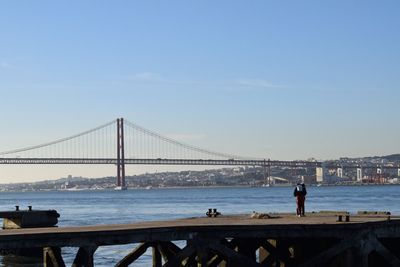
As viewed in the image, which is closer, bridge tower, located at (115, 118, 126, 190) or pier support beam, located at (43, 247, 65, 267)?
pier support beam, located at (43, 247, 65, 267)

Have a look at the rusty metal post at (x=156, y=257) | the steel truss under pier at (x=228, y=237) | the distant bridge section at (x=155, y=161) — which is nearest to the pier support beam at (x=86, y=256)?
the steel truss under pier at (x=228, y=237)

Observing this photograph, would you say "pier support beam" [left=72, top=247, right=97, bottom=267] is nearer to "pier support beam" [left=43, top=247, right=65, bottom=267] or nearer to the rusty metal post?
"pier support beam" [left=43, top=247, right=65, bottom=267]

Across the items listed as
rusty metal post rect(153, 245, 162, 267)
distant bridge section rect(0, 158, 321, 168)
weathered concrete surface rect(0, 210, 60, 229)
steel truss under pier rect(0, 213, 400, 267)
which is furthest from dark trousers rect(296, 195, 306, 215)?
distant bridge section rect(0, 158, 321, 168)

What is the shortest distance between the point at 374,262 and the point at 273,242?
8.13ft

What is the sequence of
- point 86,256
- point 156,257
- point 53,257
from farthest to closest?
point 156,257
point 53,257
point 86,256

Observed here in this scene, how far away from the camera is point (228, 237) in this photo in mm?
17531

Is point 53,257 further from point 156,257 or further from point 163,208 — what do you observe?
point 163,208

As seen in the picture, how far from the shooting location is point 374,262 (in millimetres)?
19188

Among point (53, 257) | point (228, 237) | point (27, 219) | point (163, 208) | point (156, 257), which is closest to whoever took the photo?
point (53, 257)

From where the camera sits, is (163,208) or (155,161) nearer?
(163,208)

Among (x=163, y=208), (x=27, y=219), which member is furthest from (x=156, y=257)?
(x=163, y=208)

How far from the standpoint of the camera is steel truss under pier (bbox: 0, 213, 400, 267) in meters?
16.2

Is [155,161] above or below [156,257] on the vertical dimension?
above

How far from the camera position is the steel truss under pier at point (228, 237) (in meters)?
16.2
